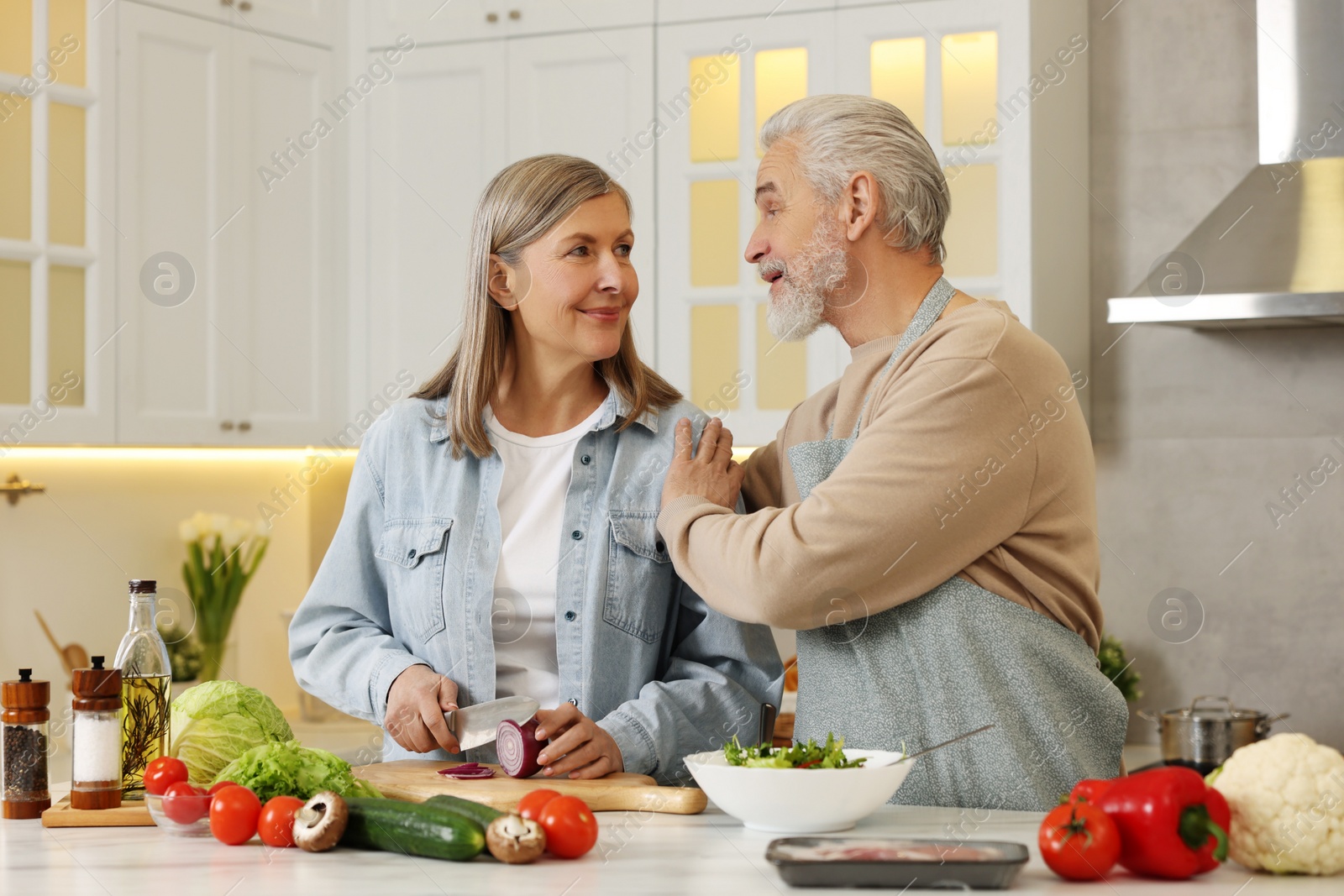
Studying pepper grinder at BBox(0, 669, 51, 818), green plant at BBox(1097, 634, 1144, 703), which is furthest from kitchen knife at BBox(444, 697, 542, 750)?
green plant at BBox(1097, 634, 1144, 703)

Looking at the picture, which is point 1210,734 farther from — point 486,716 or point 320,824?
point 320,824

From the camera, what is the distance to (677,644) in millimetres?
1701

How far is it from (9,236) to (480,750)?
1668mm

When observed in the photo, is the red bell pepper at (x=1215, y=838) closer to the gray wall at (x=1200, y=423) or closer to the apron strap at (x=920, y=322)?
the apron strap at (x=920, y=322)

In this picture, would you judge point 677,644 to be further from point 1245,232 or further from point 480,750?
point 1245,232

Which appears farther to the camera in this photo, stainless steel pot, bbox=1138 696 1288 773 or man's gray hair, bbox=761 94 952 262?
stainless steel pot, bbox=1138 696 1288 773

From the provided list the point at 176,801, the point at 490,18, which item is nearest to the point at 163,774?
the point at 176,801

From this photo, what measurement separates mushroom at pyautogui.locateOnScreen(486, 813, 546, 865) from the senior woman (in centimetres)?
41

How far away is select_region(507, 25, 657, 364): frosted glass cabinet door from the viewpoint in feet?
10.0

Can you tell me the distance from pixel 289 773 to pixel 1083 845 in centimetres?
69

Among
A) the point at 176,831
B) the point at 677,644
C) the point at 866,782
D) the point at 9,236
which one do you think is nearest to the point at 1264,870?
the point at 866,782

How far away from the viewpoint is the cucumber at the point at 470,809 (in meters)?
1.12

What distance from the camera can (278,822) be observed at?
1164 mm

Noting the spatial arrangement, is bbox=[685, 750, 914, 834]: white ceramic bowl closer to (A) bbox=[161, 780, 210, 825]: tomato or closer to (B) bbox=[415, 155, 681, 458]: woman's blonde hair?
(A) bbox=[161, 780, 210, 825]: tomato
